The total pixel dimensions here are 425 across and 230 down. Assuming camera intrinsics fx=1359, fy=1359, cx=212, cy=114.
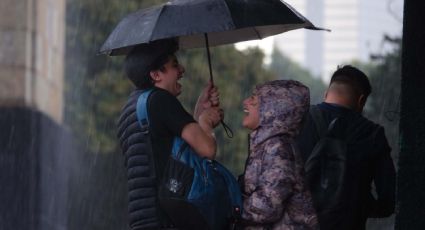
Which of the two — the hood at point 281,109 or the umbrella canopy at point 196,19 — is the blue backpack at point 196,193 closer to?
the hood at point 281,109

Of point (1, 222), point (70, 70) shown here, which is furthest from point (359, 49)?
point (1, 222)

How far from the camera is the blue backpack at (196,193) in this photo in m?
5.30

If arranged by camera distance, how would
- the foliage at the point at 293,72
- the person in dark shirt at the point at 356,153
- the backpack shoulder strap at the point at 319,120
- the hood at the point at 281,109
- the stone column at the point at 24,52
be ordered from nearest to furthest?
the hood at the point at 281,109
the person in dark shirt at the point at 356,153
the backpack shoulder strap at the point at 319,120
the stone column at the point at 24,52
the foliage at the point at 293,72

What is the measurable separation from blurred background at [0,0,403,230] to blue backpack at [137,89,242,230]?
12.4 m

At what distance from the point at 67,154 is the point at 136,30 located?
72.7 ft

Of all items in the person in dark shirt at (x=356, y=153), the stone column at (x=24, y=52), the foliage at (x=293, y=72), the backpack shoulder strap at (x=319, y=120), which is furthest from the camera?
the foliage at (x=293, y=72)

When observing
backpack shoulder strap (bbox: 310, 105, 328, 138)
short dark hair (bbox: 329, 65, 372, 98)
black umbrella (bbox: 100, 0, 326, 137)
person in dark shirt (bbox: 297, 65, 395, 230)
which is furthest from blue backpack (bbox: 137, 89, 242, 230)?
short dark hair (bbox: 329, 65, 372, 98)

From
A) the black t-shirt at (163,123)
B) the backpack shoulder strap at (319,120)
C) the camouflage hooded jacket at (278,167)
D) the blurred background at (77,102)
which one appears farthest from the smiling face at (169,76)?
the blurred background at (77,102)

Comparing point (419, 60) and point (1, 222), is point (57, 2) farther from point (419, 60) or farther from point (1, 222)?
point (419, 60)

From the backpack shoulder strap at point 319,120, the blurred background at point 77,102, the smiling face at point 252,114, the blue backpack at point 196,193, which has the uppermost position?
the smiling face at point 252,114

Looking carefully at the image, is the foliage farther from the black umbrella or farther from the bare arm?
the bare arm

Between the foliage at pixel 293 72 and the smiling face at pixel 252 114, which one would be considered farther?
the foliage at pixel 293 72

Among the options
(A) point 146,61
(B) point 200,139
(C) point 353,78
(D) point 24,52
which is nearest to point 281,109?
(B) point 200,139

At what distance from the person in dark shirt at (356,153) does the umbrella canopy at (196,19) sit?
13.8 inches
